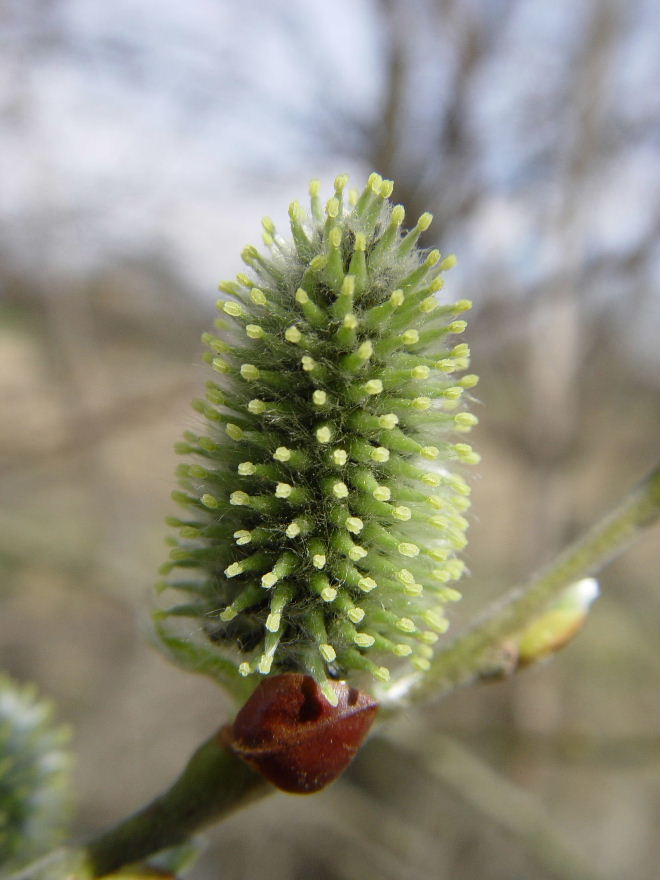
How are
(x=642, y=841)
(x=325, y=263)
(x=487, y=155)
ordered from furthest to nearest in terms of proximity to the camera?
(x=642, y=841) < (x=487, y=155) < (x=325, y=263)

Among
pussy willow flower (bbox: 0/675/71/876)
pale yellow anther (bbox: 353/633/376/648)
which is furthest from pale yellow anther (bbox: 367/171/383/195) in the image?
pussy willow flower (bbox: 0/675/71/876)

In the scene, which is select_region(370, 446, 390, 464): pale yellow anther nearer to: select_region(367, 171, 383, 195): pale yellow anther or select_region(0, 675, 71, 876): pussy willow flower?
select_region(367, 171, 383, 195): pale yellow anther

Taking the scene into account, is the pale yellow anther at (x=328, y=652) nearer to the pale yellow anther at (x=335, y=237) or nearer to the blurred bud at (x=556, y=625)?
the blurred bud at (x=556, y=625)

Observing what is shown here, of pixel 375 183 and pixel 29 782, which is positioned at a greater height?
pixel 375 183

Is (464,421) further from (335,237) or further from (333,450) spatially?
(335,237)

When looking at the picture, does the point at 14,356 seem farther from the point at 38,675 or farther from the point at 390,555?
the point at 390,555

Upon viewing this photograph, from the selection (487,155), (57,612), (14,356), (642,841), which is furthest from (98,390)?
(14,356)

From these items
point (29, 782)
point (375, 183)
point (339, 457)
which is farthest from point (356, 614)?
point (29, 782)
